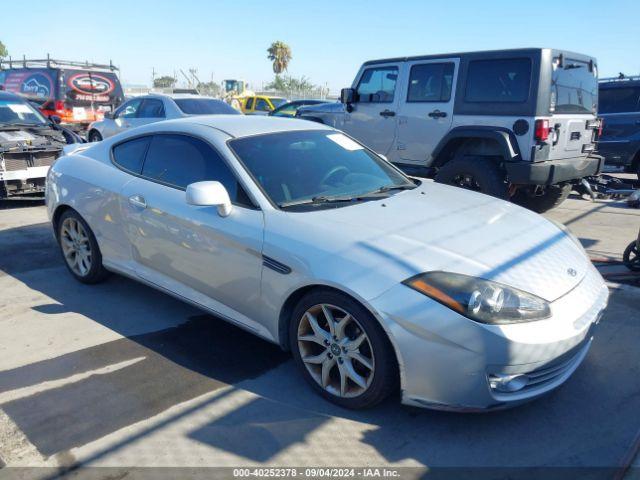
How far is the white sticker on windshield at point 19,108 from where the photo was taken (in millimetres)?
8500

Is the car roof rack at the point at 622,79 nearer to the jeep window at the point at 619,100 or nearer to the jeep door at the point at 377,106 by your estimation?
the jeep window at the point at 619,100

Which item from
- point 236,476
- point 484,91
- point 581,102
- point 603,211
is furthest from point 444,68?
point 236,476

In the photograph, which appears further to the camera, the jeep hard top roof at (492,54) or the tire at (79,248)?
the jeep hard top roof at (492,54)

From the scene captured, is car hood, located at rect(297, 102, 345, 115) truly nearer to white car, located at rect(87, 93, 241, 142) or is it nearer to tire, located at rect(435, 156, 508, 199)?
white car, located at rect(87, 93, 241, 142)

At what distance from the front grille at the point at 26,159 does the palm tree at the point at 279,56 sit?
54050mm

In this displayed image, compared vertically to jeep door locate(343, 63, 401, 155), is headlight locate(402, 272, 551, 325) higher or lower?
lower

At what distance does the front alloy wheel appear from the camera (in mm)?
2820

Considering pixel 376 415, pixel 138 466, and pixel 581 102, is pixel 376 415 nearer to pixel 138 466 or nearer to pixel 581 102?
pixel 138 466

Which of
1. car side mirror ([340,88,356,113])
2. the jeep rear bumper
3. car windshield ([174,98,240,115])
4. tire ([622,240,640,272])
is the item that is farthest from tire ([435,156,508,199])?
car windshield ([174,98,240,115])

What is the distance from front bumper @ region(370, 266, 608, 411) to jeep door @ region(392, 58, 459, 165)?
4.85 m

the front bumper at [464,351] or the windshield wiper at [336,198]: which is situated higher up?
the windshield wiper at [336,198]

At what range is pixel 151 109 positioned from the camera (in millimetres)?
11234

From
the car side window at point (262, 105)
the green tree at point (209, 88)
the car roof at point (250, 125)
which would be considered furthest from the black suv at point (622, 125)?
the green tree at point (209, 88)

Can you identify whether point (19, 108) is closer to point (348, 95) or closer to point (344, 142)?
point (348, 95)
